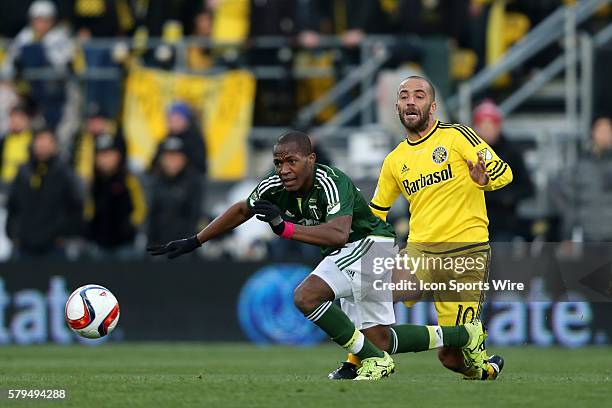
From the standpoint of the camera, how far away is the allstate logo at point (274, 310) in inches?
718

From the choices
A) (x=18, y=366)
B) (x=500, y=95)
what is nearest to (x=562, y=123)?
(x=500, y=95)

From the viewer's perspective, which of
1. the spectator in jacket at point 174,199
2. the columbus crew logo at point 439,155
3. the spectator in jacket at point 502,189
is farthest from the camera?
the spectator in jacket at point 174,199

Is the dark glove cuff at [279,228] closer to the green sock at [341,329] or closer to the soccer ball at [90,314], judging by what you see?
the green sock at [341,329]

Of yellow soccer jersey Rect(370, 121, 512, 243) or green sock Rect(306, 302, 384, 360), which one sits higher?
yellow soccer jersey Rect(370, 121, 512, 243)

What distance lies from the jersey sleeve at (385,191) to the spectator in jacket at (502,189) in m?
5.77

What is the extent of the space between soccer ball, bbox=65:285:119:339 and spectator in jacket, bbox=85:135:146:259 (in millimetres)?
7300

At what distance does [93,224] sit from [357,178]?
3661 millimetres

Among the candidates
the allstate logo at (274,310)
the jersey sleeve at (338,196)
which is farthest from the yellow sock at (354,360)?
the allstate logo at (274,310)

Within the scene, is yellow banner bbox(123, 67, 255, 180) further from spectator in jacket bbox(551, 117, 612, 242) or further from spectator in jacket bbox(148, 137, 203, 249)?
spectator in jacket bbox(551, 117, 612, 242)

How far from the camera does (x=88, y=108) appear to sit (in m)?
21.0

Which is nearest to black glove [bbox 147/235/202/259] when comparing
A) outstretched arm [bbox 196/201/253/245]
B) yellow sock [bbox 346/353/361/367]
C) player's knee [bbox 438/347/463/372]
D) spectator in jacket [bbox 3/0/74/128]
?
outstretched arm [bbox 196/201/253/245]

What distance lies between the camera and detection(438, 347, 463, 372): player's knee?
11127 millimetres

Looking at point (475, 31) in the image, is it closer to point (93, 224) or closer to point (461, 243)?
point (93, 224)

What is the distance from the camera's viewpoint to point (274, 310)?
60.0ft
